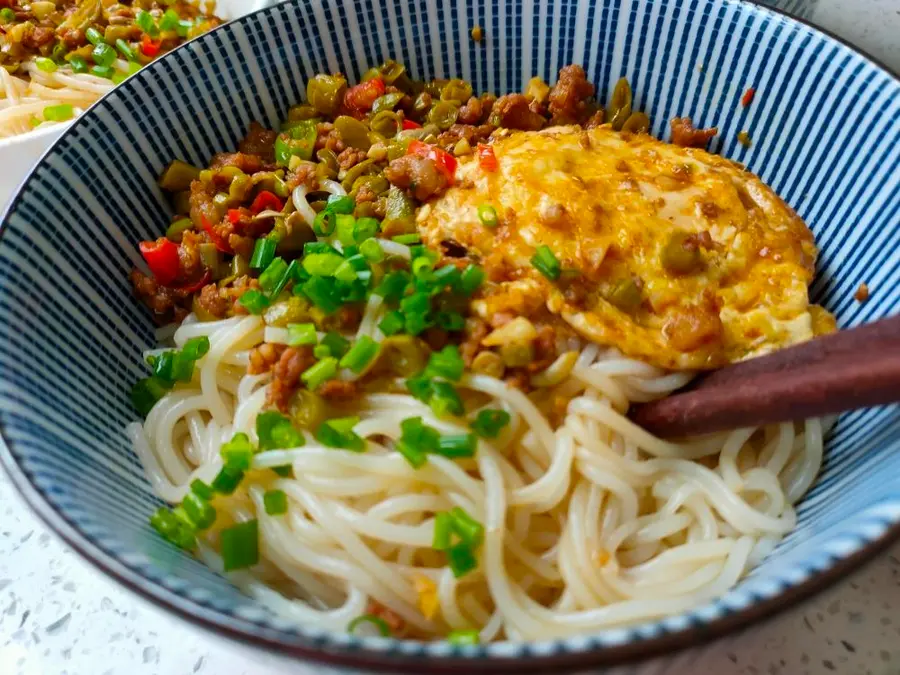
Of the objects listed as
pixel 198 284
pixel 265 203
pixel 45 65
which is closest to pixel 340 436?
pixel 198 284

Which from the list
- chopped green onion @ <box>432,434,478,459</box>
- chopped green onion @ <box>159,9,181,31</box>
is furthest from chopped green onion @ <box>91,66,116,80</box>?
chopped green onion @ <box>432,434,478,459</box>

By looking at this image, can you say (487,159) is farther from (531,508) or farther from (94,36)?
(94,36)

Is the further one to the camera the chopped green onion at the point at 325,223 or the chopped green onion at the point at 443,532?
the chopped green onion at the point at 325,223

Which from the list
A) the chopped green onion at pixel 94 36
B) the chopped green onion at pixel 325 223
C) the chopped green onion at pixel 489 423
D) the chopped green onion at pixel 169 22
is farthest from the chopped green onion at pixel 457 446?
the chopped green onion at pixel 94 36

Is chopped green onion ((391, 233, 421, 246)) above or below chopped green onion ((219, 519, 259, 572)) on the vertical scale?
above

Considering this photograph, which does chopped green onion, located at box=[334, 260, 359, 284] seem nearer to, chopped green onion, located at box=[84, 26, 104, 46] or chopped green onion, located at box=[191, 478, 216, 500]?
chopped green onion, located at box=[191, 478, 216, 500]

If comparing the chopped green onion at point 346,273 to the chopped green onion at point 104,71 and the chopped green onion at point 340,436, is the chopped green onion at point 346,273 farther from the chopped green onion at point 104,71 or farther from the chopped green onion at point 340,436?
the chopped green onion at point 104,71
